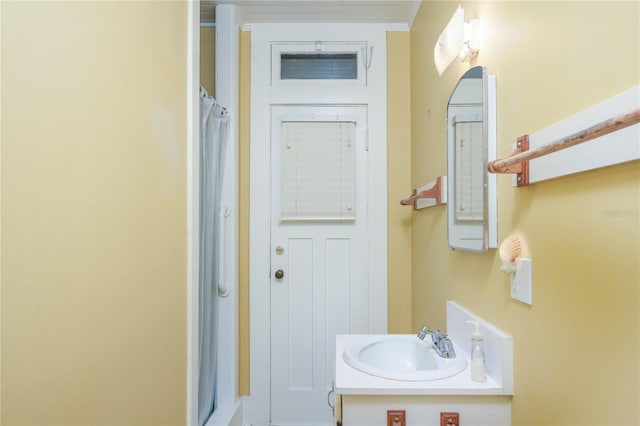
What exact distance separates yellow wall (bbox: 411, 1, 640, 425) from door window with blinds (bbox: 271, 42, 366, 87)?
115 centimetres

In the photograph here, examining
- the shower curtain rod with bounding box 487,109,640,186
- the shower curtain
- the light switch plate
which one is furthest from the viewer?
the shower curtain

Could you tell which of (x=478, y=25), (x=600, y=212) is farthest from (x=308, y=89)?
(x=600, y=212)

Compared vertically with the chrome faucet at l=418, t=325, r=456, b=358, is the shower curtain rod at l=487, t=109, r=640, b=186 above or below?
above

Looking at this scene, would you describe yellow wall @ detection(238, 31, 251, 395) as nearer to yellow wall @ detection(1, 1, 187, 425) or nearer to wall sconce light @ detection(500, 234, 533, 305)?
yellow wall @ detection(1, 1, 187, 425)

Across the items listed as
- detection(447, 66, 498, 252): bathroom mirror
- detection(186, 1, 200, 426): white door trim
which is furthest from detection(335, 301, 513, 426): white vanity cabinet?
detection(186, 1, 200, 426): white door trim

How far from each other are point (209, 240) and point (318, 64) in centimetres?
132

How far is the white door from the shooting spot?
224 centimetres

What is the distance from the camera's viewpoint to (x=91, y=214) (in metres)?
0.85

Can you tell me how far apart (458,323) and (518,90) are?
855 millimetres

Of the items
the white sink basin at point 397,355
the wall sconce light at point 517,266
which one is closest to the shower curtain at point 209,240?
the white sink basin at point 397,355

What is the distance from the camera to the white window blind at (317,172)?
7.36 ft

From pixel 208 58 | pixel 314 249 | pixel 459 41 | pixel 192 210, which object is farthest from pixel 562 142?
pixel 208 58

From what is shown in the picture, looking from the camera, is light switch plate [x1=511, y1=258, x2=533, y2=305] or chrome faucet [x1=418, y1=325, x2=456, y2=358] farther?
chrome faucet [x1=418, y1=325, x2=456, y2=358]

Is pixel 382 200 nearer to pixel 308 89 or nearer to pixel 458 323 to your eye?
pixel 308 89
